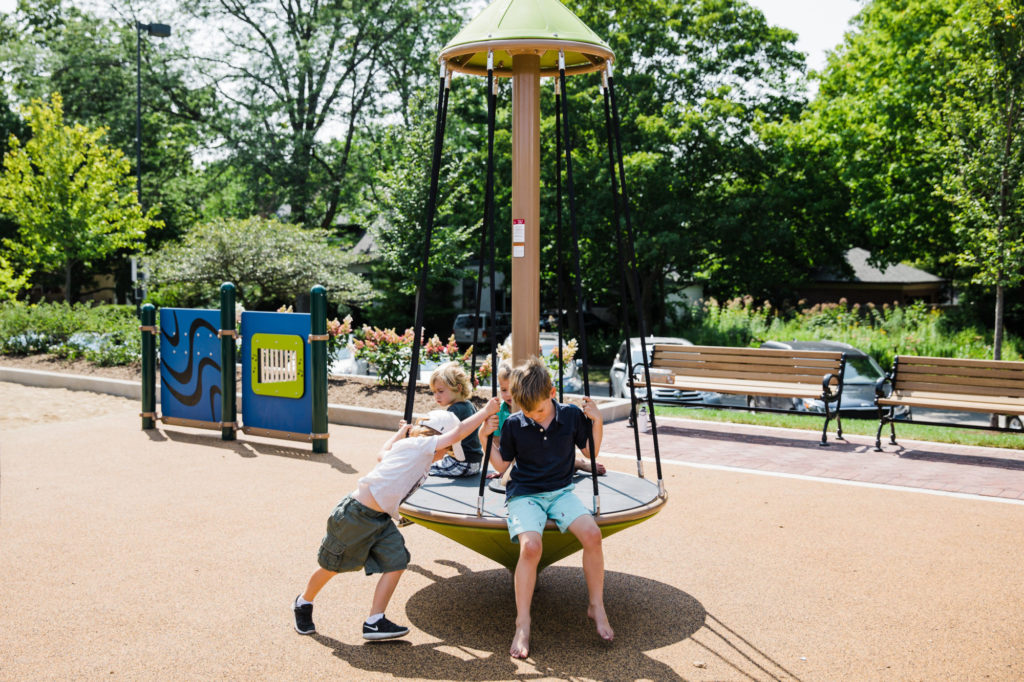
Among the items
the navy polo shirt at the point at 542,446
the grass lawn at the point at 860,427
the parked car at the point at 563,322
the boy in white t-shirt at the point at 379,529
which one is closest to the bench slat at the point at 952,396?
the grass lawn at the point at 860,427

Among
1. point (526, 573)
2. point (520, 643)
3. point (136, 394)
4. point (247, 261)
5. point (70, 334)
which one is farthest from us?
point (247, 261)

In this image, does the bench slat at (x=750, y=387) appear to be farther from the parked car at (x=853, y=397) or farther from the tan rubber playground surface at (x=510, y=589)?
the tan rubber playground surface at (x=510, y=589)

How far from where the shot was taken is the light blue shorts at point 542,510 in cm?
445

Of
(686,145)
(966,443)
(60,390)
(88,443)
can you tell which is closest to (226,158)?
(686,145)

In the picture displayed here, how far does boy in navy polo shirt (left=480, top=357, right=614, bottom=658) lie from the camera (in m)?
4.40

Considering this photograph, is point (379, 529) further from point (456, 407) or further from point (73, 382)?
point (73, 382)

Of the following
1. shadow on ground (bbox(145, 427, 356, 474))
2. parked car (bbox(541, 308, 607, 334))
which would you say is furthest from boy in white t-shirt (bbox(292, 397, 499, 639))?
parked car (bbox(541, 308, 607, 334))

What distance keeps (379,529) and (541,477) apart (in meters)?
0.86

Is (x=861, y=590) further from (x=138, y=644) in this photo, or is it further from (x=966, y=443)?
(x=966, y=443)

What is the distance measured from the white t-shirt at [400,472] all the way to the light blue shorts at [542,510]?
49cm

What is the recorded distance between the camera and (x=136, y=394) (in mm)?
13742

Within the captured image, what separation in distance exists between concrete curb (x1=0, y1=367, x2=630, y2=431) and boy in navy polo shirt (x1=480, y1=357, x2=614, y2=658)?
262 inches

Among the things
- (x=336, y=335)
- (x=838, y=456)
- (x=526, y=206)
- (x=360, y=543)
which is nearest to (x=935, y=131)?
(x=838, y=456)

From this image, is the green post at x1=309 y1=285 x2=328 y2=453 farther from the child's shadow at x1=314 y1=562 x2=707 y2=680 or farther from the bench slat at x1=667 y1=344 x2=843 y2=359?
the bench slat at x1=667 y1=344 x2=843 y2=359
